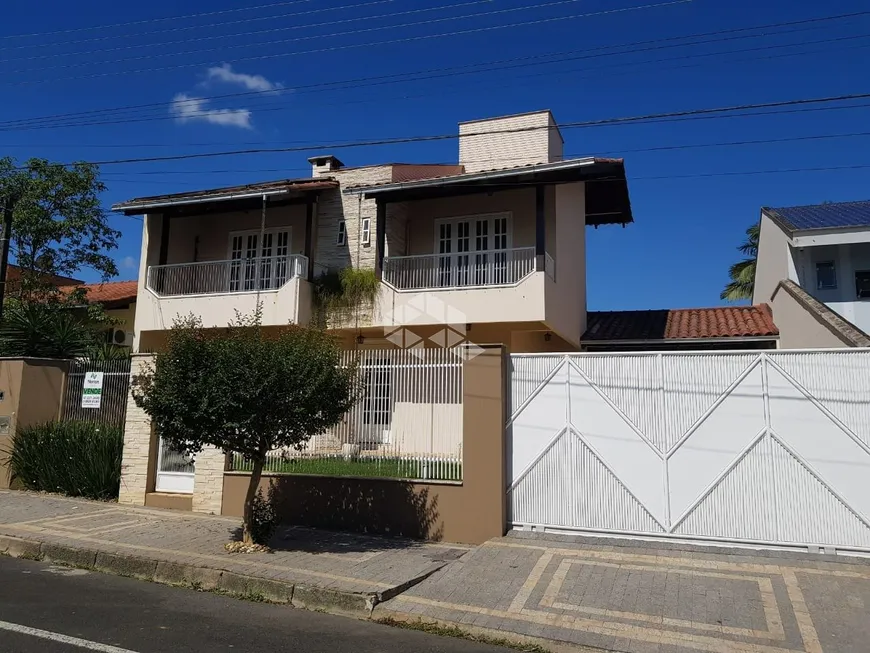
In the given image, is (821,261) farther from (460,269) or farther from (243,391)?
(243,391)

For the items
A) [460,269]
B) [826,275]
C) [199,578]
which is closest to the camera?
[199,578]

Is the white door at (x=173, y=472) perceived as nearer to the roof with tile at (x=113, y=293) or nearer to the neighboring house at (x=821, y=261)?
the roof with tile at (x=113, y=293)

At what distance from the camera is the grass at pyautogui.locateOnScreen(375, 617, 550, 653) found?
5.26 meters

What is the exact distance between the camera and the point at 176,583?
7023 millimetres

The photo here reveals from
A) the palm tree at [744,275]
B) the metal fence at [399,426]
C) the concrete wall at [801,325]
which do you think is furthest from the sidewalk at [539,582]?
the palm tree at [744,275]

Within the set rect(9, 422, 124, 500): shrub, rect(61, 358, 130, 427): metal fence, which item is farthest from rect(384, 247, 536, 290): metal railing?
rect(9, 422, 124, 500): shrub

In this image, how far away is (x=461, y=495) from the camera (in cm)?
855

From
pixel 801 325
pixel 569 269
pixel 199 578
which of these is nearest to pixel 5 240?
pixel 199 578

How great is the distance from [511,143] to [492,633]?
42.3ft

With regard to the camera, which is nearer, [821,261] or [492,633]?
[492,633]

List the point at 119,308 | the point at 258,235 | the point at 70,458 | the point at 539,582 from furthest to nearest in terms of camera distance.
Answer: the point at 119,308 → the point at 258,235 → the point at 70,458 → the point at 539,582

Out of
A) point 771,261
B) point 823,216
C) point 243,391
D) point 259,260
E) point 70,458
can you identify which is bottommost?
point 70,458

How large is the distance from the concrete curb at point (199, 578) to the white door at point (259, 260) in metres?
7.51

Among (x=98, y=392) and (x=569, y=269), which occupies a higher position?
(x=569, y=269)
